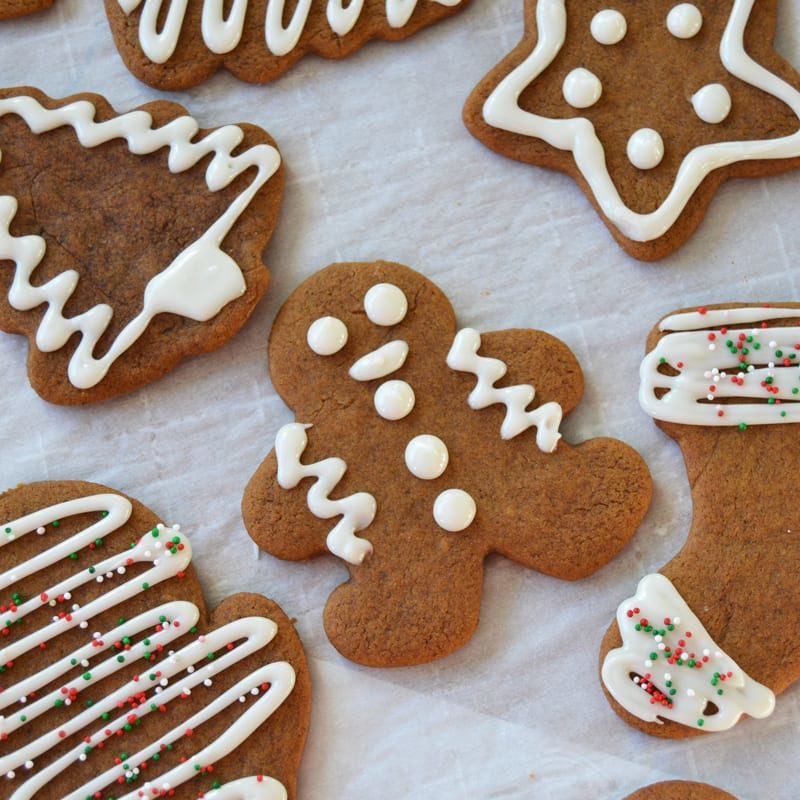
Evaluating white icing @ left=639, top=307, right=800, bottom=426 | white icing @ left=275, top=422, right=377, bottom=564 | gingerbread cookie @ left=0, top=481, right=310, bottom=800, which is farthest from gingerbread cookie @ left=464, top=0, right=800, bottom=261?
gingerbread cookie @ left=0, top=481, right=310, bottom=800

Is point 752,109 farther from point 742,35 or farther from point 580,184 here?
point 580,184

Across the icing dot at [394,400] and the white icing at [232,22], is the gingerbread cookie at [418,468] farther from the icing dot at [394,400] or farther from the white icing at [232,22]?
the white icing at [232,22]

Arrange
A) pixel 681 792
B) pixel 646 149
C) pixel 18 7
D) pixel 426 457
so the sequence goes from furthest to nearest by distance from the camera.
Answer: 1. pixel 18 7
2. pixel 646 149
3. pixel 426 457
4. pixel 681 792

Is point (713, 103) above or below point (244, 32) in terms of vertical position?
below

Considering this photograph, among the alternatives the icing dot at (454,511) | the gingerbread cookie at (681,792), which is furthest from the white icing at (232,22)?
the gingerbread cookie at (681,792)

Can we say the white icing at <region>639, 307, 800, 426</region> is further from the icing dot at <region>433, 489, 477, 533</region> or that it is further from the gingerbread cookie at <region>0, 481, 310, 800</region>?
the gingerbread cookie at <region>0, 481, 310, 800</region>

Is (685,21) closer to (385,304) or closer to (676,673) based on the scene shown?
(385,304)

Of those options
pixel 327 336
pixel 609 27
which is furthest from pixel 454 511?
pixel 609 27
